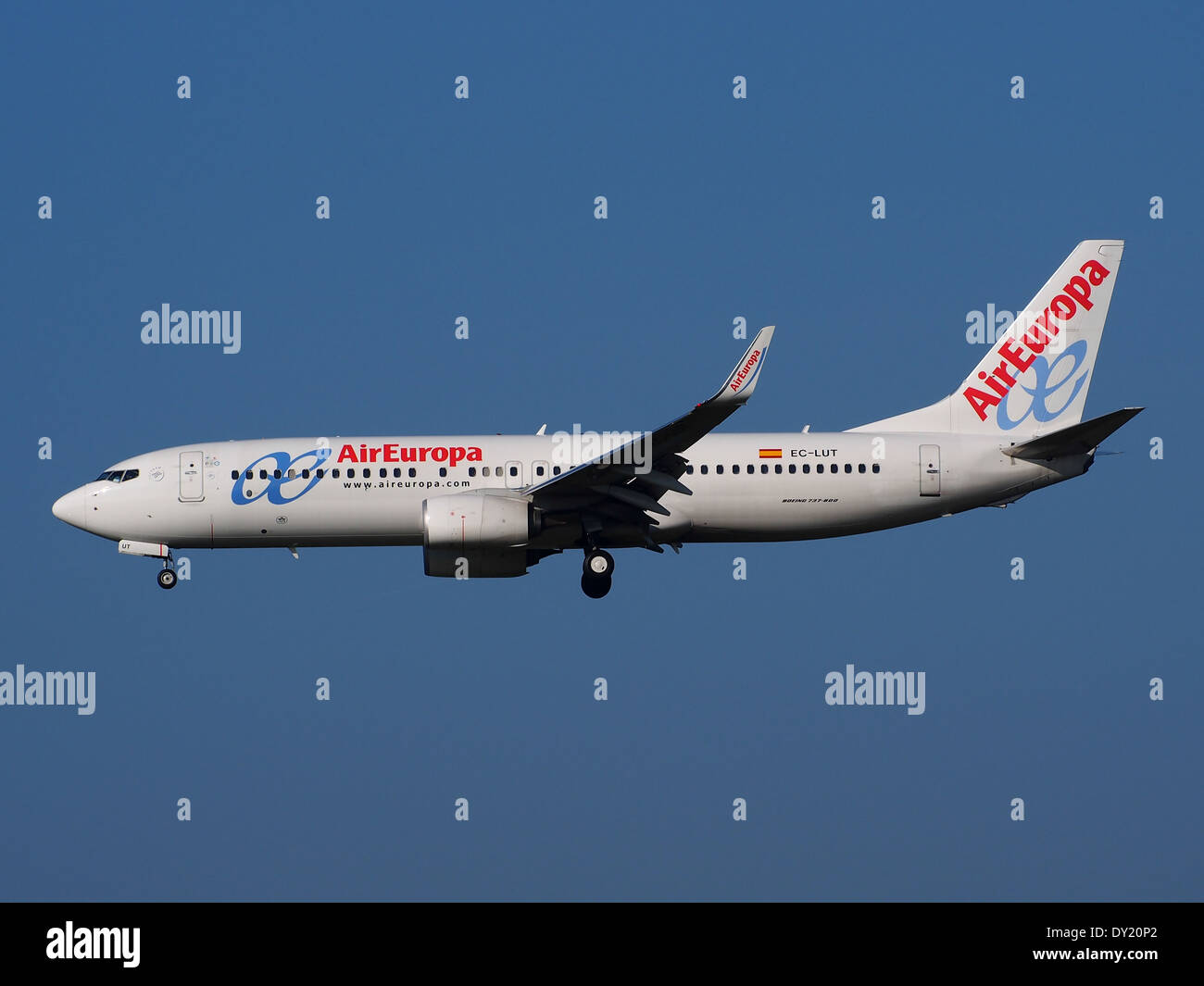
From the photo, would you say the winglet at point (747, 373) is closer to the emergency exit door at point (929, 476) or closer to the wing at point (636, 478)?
the wing at point (636, 478)

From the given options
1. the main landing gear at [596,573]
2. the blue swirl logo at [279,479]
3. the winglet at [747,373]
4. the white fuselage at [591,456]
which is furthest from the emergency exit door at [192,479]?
the winglet at [747,373]

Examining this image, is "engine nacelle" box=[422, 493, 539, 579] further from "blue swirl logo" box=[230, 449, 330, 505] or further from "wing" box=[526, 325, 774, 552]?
"blue swirl logo" box=[230, 449, 330, 505]

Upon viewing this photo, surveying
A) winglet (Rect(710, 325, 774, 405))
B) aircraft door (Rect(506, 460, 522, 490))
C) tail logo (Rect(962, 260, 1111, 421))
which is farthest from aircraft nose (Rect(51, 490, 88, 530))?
tail logo (Rect(962, 260, 1111, 421))

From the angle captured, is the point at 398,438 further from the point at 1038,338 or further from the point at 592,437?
the point at 1038,338

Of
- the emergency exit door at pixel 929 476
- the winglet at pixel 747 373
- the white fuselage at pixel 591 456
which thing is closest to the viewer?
the winglet at pixel 747 373

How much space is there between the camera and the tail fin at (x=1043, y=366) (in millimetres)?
46375

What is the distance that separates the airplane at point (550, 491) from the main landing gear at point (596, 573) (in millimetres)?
32

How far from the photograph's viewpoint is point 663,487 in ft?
140

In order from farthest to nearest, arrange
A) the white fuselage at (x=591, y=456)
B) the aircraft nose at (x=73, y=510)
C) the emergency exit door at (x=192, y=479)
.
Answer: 1. the aircraft nose at (x=73, y=510)
2. the emergency exit door at (x=192, y=479)
3. the white fuselage at (x=591, y=456)

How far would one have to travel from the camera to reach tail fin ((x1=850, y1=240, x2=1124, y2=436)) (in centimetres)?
4638

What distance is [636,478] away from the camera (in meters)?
42.4

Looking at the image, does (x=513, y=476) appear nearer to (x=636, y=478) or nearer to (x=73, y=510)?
(x=636, y=478)

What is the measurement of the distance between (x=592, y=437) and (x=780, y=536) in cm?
525
